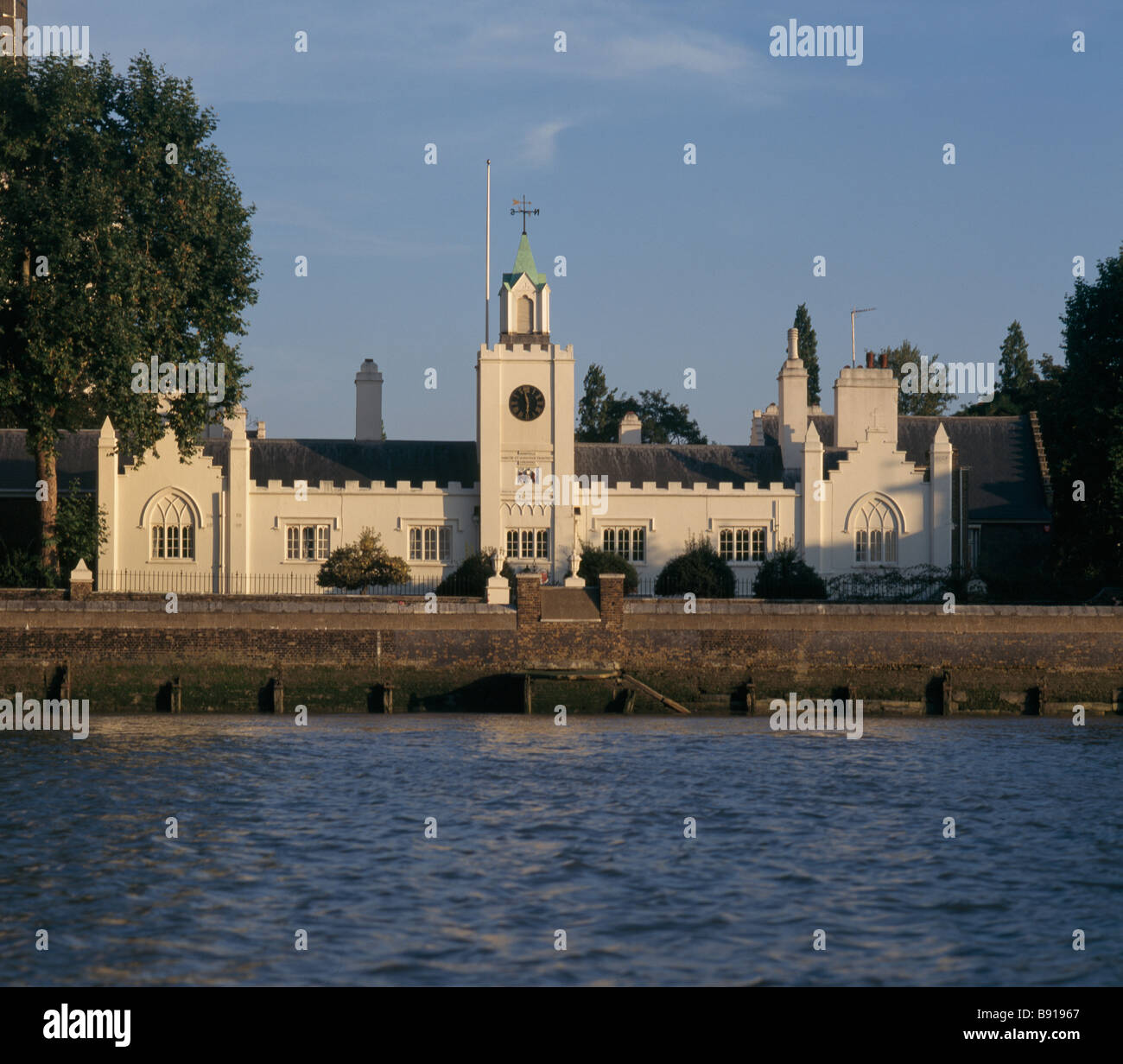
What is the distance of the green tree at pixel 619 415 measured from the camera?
87.2 metres

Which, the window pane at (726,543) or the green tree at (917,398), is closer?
the window pane at (726,543)

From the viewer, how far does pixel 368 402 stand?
5734 centimetres

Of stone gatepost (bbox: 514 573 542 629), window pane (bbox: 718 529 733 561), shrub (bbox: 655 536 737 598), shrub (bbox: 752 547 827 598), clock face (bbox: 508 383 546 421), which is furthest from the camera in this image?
clock face (bbox: 508 383 546 421)

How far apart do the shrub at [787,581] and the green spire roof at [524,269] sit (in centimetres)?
1493

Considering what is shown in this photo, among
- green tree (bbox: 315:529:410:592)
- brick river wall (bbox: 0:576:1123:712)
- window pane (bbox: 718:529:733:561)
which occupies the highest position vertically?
window pane (bbox: 718:529:733:561)

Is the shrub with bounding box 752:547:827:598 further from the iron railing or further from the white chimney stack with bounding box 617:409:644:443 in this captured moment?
the white chimney stack with bounding box 617:409:644:443

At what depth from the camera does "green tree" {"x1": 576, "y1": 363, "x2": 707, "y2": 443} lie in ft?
286

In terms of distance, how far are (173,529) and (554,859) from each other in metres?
34.3

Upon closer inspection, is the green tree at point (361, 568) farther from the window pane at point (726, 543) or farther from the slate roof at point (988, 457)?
the slate roof at point (988, 457)

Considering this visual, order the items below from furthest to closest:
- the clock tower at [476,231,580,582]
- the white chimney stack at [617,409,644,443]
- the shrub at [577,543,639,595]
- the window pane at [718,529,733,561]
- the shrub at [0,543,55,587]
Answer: the white chimney stack at [617,409,644,443] → the window pane at [718,529,733,561] → the clock tower at [476,231,580,582] → the shrub at [577,543,639,595] → the shrub at [0,543,55,587]

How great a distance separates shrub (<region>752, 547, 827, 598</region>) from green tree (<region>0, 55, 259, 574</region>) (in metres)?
18.9

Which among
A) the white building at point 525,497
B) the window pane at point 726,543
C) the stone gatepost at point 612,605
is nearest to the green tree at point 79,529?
the white building at point 525,497

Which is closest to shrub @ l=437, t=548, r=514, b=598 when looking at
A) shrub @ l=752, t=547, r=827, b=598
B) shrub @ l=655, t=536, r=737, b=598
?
shrub @ l=655, t=536, r=737, b=598
